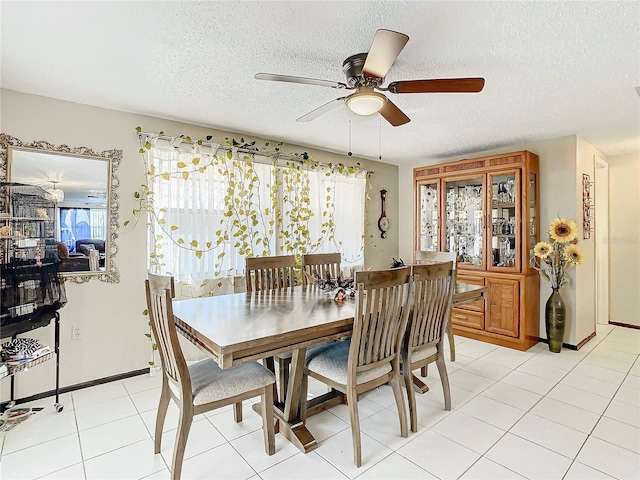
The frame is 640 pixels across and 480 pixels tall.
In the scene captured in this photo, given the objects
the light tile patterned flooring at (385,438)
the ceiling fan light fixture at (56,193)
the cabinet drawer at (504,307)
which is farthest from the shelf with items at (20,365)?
the cabinet drawer at (504,307)

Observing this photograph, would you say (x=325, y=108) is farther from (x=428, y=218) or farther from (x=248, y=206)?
(x=428, y=218)

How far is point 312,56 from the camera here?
207cm

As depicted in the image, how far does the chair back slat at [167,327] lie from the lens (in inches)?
66.7

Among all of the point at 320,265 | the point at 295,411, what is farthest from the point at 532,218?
the point at 295,411

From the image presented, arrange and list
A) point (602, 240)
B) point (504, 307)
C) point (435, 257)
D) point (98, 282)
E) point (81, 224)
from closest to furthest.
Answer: point (81, 224)
point (98, 282)
point (435, 257)
point (504, 307)
point (602, 240)

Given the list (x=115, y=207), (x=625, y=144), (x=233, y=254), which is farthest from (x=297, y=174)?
(x=625, y=144)

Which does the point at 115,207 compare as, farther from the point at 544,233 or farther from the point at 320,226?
the point at 544,233

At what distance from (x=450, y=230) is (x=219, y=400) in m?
3.69

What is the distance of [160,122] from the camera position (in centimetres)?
321

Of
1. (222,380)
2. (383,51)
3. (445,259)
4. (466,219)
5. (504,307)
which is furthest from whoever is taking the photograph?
(466,219)

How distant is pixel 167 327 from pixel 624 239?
18.9 feet

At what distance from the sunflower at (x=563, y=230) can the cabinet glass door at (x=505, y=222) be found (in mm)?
332

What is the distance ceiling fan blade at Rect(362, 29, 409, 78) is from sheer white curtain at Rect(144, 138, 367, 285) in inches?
82.9

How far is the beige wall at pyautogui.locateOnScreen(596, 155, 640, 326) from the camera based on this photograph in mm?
4520
